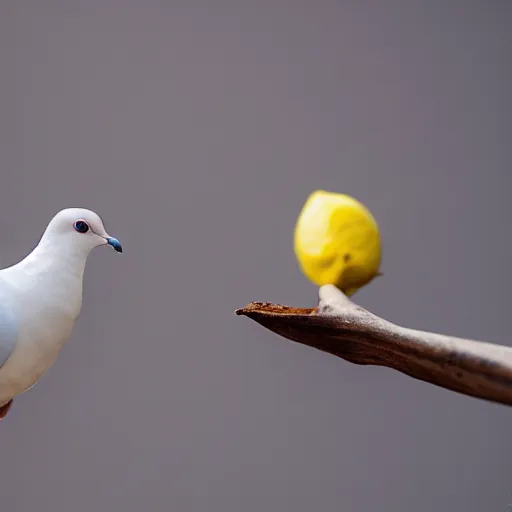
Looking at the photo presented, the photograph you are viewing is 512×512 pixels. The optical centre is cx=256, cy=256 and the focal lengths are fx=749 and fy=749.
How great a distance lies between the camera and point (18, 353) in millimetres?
519

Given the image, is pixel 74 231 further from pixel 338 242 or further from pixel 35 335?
pixel 338 242

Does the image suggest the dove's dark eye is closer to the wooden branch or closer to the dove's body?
the dove's body

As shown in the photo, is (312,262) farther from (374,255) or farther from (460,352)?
(460,352)

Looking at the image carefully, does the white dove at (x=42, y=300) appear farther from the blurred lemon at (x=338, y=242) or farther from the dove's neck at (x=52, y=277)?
the blurred lemon at (x=338, y=242)

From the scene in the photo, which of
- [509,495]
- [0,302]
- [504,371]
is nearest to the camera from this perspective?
[504,371]

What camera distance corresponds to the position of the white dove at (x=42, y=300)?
519mm

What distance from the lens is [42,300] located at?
0.53m

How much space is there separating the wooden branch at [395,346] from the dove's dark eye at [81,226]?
143 millimetres

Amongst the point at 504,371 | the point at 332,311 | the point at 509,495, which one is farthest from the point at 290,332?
the point at 509,495

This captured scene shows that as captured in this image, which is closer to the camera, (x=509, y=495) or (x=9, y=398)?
(x=9, y=398)

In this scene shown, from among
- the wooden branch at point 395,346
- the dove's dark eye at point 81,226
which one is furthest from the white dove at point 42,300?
the wooden branch at point 395,346

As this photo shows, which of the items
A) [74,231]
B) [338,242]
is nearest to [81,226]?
[74,231]

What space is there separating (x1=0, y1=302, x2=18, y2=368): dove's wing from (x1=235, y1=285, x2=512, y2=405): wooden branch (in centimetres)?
16

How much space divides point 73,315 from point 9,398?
8cm
